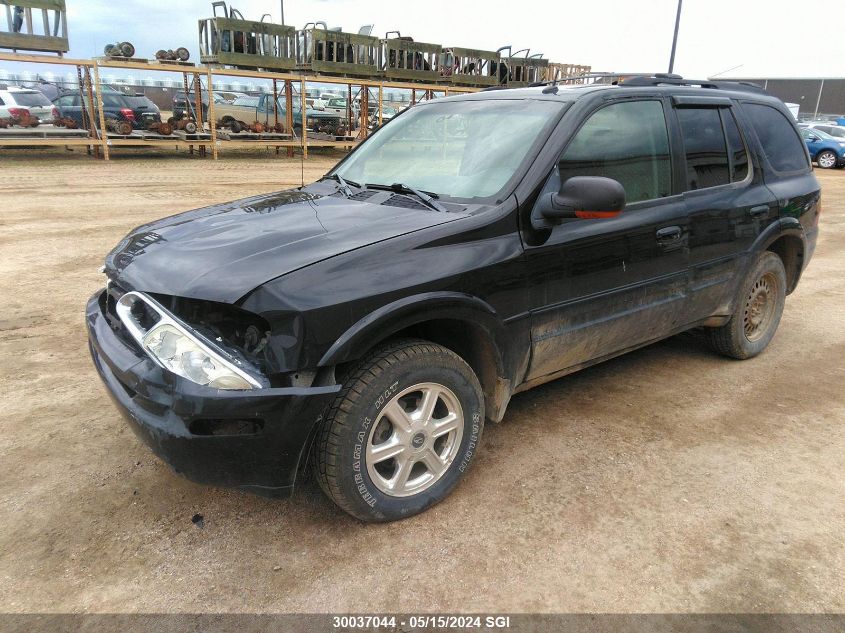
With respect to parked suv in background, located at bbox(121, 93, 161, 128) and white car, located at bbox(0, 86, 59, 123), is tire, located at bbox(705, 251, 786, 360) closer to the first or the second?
parked suv in background, located at bbox(121, 93, 161, 128)

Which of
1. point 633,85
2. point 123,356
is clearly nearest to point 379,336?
point 123,356

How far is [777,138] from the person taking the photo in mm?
4488

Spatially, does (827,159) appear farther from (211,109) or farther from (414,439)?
(414,439)

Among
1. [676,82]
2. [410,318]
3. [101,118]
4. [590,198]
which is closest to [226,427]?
[410,318]

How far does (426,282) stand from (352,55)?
62.5 ft

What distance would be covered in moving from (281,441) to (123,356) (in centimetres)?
77

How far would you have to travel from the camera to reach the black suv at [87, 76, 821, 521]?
231 cm

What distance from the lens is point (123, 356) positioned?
8.33 ft

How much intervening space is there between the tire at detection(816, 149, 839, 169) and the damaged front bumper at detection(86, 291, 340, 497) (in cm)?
2739

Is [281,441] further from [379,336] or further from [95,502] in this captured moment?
[95,502]

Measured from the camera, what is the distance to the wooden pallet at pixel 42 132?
16.6m

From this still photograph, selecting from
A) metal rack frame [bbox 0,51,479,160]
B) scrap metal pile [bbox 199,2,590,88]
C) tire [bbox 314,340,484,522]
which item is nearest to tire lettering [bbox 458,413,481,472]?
tire [bbox 314,340,484,522]

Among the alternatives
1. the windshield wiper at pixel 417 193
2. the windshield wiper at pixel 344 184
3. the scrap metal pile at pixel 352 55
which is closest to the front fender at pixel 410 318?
the windshield wiper at pixel 417 193

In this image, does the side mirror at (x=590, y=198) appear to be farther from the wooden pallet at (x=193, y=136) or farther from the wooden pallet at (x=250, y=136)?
the wooden pallet at (x=250, y=136)
